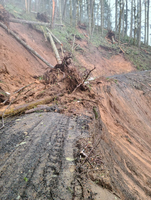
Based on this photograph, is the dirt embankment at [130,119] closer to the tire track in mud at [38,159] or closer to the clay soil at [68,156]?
the clay soil at [68,156]

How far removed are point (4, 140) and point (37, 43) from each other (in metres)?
12.6

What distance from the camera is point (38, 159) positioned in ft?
5.81

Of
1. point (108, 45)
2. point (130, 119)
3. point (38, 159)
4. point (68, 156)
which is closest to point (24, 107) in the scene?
point (38, 159)

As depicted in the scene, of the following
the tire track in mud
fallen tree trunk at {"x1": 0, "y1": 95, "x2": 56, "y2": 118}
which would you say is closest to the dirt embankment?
the tire track in mud

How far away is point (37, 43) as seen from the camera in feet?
42.8

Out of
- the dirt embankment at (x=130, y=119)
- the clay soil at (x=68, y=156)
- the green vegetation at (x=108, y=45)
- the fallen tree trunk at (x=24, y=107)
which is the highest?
the green vegetation at (x=108, y=45)

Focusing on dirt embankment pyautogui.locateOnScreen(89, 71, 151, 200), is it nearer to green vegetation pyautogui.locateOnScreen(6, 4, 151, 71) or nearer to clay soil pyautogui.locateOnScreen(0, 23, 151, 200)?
clay soil pyautogui.locateOnScreen(0, 23, 151, 200)

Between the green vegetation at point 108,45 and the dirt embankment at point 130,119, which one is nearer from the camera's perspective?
the dirt embankment at point 130,119

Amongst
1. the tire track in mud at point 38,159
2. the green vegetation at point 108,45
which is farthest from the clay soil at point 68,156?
the green vegetation at point 108,45

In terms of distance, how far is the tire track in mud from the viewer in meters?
1.34

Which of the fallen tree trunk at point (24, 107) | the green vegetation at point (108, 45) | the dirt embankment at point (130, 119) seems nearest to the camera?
the dirt embankment at point (130, 119)

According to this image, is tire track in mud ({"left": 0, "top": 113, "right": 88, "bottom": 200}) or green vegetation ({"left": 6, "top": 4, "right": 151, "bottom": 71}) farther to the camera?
green vegetation ({"left": 6, "top": 4, "right": 151, "bottom": 71})

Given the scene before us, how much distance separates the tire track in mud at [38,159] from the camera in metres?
1.34

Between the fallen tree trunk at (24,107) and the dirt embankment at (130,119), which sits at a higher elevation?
the fallen tree trunk at (24,107)
